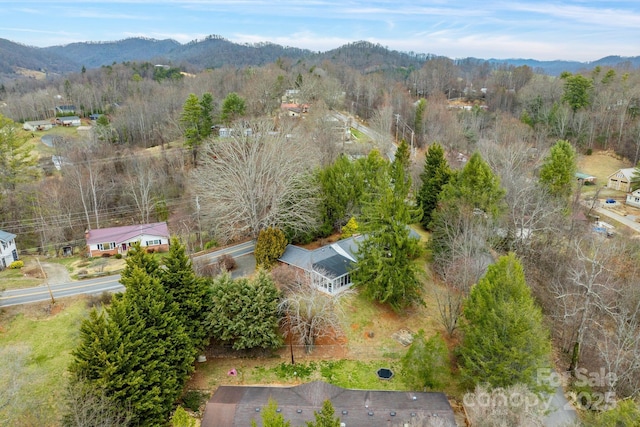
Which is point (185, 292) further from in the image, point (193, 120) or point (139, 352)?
point (193, 120)

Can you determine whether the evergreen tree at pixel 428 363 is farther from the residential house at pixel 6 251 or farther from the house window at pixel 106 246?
the residential house at pixel 6 251

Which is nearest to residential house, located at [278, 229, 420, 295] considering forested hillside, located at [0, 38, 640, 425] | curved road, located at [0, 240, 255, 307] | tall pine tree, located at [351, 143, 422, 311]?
forested hillside, located at [0, 38, 640, 425]

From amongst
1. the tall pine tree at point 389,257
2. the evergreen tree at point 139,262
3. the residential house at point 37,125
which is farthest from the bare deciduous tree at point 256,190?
the residential house at point 37,125

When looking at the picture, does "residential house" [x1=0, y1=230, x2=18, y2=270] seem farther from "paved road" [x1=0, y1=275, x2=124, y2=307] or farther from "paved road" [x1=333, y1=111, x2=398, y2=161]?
"paved road" [x1=333, y1=111, x2=398, y2=161]

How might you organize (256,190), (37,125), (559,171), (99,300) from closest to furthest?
(99,300) → (256,190) → (559,171) → (37,125)

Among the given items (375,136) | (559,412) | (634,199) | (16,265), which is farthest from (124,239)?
(634,199)

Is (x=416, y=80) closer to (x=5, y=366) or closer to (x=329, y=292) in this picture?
(x=329, y=292)
